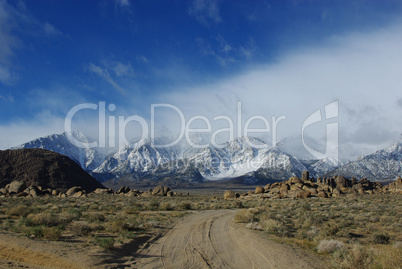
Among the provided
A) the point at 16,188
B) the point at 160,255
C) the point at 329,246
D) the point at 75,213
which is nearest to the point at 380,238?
the point at 329,246

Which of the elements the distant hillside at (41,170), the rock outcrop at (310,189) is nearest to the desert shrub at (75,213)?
the rock outcrop at (310,189)

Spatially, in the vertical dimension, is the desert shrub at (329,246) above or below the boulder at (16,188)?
above

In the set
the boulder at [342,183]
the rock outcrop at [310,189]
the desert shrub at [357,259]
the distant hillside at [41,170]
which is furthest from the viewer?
the boulder at [342,183]

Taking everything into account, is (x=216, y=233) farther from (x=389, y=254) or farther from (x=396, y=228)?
(x=396, y=228)

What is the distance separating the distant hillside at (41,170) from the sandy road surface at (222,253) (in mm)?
71238

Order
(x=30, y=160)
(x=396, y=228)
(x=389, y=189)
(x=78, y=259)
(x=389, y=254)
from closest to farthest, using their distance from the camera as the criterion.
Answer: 1. (x=389, y=254)
2. (x=78, y=259)
3. (x=396, y=228)
4. (x=389, y=189)
5. (x=30, y=160)

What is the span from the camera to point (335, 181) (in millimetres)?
82000

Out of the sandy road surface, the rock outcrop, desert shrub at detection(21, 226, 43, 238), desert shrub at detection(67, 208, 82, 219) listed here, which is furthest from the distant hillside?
the sandy road surface

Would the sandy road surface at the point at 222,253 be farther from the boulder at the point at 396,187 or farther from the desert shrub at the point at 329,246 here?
the boulder at the point at 396,187

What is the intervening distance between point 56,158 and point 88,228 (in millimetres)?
83007

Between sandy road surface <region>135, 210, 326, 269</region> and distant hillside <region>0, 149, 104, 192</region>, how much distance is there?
71238mm

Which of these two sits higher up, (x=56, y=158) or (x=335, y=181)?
(x=56, y=158)

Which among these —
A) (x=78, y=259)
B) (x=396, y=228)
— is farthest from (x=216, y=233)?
(x=396, y=228)

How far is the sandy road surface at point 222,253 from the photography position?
399 inches
